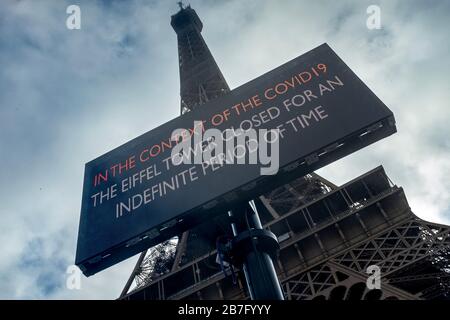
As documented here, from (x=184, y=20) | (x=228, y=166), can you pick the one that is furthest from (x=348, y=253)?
(x=184, y=20)

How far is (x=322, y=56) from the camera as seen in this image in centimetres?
686

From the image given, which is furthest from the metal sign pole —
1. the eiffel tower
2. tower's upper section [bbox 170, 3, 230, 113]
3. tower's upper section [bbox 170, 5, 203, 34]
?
tower's upper section [bbox 170, 5, 203, 34]

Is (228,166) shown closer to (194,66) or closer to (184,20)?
(194,66)

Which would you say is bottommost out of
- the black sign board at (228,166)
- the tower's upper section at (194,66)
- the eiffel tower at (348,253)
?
the black sign board at (228,166)

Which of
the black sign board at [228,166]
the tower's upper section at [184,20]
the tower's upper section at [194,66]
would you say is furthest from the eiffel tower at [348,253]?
the tower's upper section at [184,20]

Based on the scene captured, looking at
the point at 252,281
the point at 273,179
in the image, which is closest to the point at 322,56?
the point at 273,179

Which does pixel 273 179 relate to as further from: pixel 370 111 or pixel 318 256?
pixel 318 256

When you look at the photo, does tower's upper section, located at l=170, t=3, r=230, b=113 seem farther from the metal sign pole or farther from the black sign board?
the metal sign pole

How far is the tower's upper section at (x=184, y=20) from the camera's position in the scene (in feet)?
149

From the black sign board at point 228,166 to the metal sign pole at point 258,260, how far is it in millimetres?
985

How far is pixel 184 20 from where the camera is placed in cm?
4591

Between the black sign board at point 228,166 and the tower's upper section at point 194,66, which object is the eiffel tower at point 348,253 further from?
the tower's upper section at point 194,66

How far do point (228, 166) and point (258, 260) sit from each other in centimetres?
175
